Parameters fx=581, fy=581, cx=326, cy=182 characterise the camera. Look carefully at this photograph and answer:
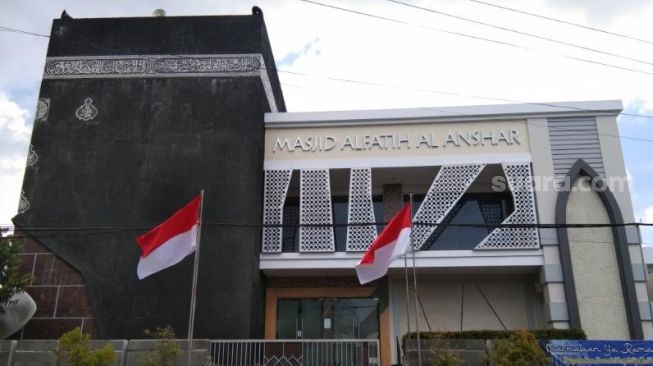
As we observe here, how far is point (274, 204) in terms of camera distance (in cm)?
1322

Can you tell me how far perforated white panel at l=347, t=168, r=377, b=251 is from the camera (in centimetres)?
1297

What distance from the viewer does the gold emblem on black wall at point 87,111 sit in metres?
12.9

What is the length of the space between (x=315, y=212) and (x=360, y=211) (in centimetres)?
102

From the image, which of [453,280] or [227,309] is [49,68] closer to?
[227,309]

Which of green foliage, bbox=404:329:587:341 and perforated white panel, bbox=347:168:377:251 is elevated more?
perforated white panel, bbox=347:168:377:251

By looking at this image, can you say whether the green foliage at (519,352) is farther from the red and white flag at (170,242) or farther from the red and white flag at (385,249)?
the red and white flag at (170,242)

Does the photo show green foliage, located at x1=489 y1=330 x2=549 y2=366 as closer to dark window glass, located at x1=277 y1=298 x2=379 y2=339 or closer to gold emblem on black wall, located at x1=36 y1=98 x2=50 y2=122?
dark window glass, located at x1=277 y1=298 x2=379 y2=339

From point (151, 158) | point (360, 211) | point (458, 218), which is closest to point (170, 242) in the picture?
point (151, 158)

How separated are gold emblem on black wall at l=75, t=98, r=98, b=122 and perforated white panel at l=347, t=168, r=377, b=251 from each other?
5936 mm

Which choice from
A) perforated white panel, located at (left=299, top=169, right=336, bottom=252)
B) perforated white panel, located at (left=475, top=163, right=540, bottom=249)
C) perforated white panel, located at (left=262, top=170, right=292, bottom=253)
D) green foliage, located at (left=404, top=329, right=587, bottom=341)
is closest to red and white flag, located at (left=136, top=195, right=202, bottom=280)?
perforated white panel, located at (left=262, top=170, right=292, bottom=253)

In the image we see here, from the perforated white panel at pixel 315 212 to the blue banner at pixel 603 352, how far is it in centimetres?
510

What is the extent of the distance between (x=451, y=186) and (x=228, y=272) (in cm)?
534

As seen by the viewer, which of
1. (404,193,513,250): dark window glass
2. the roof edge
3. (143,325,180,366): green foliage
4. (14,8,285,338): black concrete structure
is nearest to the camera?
(143,325,180,366): green foliage

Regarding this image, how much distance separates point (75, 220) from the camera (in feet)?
39.4
